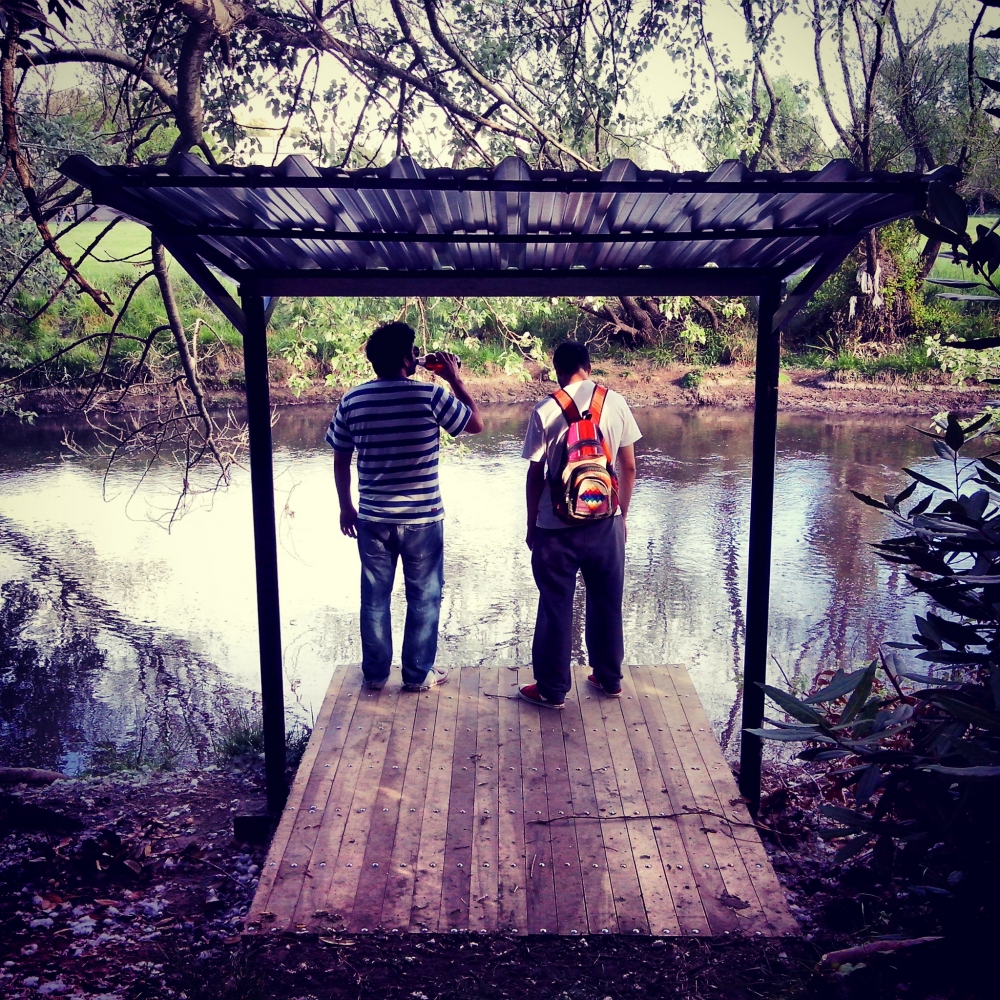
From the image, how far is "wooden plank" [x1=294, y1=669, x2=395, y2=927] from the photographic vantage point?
3.05 metres

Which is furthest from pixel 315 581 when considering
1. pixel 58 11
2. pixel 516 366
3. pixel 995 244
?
pixel 995 244

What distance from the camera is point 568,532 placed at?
398 centimetres

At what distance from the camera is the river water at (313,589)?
6.15m

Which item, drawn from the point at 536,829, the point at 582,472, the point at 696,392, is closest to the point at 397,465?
the point at 582,472

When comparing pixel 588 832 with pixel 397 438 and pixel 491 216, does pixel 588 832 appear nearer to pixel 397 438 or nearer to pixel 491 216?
pixel 397 438

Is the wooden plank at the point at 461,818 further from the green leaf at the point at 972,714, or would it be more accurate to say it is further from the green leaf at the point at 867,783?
the green leaf at the point at 972,714

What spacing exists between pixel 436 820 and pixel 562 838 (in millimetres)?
469

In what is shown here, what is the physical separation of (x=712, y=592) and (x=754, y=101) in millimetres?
6826

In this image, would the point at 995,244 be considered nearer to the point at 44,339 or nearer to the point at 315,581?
the point at 315,581

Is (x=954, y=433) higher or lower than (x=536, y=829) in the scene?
higher

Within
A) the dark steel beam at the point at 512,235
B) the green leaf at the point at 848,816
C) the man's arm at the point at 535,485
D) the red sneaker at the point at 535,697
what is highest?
the dark steel beam at the point at 512,235

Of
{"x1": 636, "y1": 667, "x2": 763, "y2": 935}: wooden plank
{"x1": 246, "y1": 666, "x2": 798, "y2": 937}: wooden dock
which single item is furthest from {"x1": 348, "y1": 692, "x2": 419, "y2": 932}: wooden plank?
{"x1": 636, "y1": 667, "x2": 763, "y2": 935}: wooden plank

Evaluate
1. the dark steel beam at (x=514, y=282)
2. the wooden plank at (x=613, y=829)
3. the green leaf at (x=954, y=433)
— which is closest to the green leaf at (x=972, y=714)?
the green leaf at (x=954, y=433)

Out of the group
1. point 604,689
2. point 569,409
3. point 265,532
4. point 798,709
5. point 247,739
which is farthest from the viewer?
point 247,739
